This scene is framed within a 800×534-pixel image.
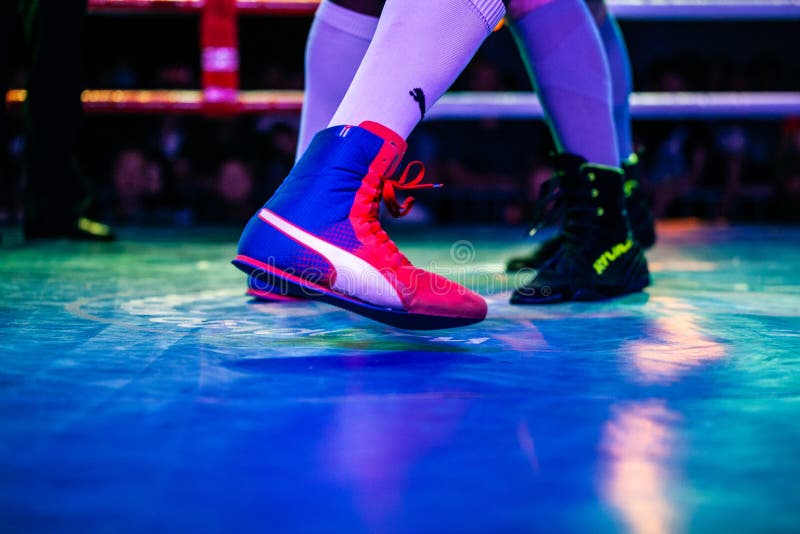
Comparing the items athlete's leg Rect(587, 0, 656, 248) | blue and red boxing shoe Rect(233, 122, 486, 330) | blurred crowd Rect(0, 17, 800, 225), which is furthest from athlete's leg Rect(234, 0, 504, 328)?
blurred crowd Rect(0, 17, 800, 225)

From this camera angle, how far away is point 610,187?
133cm

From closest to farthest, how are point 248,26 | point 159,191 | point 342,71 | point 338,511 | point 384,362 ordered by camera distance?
point 338,511
point 384,362
point 342,71
point 159,191
point 248,26

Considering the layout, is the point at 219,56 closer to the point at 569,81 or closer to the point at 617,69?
the point at 617,69

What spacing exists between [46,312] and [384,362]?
53 cm

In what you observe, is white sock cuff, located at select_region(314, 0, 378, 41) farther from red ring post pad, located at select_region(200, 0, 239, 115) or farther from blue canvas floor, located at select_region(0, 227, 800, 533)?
red ring post pad, located at select_region(200, 0, 239, 115)

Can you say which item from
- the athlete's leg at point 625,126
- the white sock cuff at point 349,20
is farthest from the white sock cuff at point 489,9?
the athlete's leg at point 625,126

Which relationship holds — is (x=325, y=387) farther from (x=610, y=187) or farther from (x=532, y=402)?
(x=610, y=187)

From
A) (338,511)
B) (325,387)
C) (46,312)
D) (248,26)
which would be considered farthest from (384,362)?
(248,26)

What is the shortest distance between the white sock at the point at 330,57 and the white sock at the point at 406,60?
301 mm

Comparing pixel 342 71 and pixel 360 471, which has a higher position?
pixel 342 71

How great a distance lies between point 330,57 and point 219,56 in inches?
79.9

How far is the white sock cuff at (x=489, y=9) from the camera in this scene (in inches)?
38.2

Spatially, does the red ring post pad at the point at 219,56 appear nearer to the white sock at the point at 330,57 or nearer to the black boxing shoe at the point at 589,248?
the white sock at the point at 330,57

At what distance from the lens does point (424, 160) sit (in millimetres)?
3900
